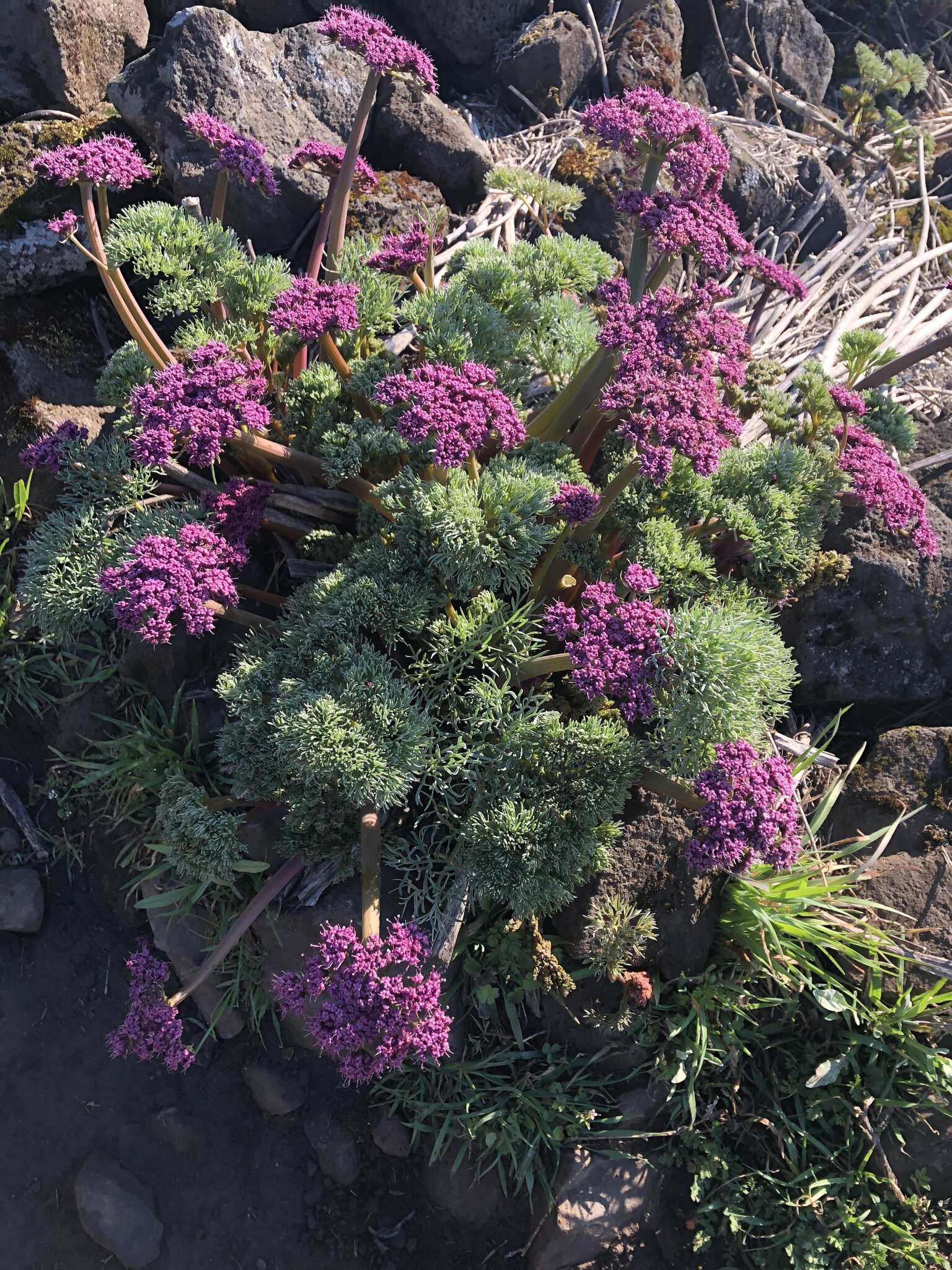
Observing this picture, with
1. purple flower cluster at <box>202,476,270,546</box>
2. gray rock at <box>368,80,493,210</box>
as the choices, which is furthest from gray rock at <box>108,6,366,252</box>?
purple flower cluster at <box>202,476,270,546</box>

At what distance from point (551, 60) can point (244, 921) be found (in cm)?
598

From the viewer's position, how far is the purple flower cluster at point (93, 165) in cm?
390

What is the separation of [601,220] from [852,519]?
2678 millimetres

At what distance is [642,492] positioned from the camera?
4.00 m

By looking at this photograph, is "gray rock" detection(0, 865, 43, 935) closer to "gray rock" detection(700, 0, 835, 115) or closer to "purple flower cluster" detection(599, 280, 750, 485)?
"purple flower cluster" detection(599, 280, 750, 485)

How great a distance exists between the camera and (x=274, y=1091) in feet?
13.5

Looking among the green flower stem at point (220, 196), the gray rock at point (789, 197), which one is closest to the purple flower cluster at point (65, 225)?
the green flower stem at point (220, 196)

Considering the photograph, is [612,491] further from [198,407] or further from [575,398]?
[198,407]

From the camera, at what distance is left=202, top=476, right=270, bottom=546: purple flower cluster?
3980mm

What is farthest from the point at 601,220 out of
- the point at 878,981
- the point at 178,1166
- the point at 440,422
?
the point at 178,1166

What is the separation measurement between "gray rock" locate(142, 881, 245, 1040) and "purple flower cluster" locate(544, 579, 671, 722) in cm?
219

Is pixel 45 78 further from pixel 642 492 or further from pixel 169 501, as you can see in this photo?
pixel 642 492

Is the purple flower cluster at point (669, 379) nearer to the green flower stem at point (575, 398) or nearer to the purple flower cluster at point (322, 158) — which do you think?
the green flower stem at point (575, 398)

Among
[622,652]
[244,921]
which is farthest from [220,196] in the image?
[244,921]
